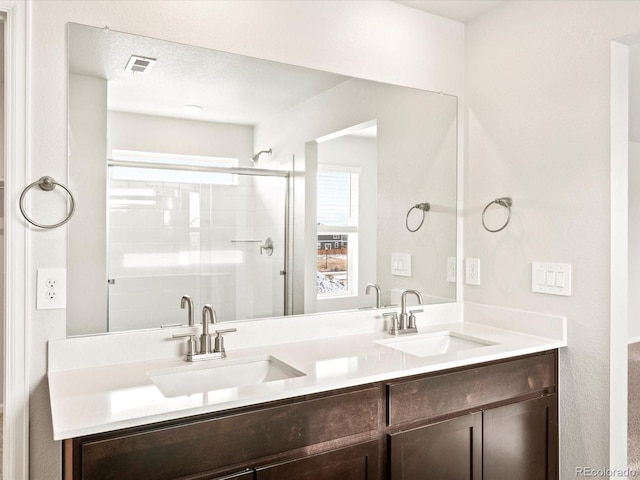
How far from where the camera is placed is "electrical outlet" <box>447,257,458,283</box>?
2492 mm

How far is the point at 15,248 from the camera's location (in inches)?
60.5

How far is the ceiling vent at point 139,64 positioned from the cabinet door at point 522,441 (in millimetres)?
1753

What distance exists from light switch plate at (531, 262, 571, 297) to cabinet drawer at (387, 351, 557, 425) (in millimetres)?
264

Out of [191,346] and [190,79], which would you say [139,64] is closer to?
[190,79]

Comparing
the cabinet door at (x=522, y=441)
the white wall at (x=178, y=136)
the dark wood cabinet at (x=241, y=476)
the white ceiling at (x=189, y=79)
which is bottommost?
the cabinet door at (x=522, y=441)

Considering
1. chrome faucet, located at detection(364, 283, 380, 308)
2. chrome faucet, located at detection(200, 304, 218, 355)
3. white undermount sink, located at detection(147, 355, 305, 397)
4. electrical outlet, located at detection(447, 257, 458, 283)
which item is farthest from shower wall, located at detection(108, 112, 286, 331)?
electrical outlet, located at detection(447, 257, 458, 283)

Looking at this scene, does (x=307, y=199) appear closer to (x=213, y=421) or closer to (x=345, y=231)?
(x=345, y=231)

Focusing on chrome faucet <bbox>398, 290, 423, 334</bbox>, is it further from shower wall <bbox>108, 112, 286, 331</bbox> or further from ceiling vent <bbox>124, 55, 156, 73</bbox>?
ceiling vent <bbox>124, 55, 156, 73</bbox>

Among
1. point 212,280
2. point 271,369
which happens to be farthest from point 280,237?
point 271,369

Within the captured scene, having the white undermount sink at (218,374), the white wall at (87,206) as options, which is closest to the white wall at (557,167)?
the white undermount sink at (218,374)

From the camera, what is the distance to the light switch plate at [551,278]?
2.02 metres

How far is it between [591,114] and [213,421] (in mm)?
1783

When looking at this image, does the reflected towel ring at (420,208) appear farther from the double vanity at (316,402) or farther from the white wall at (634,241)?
the white wall at (634,241)

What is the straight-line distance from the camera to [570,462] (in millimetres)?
2014
